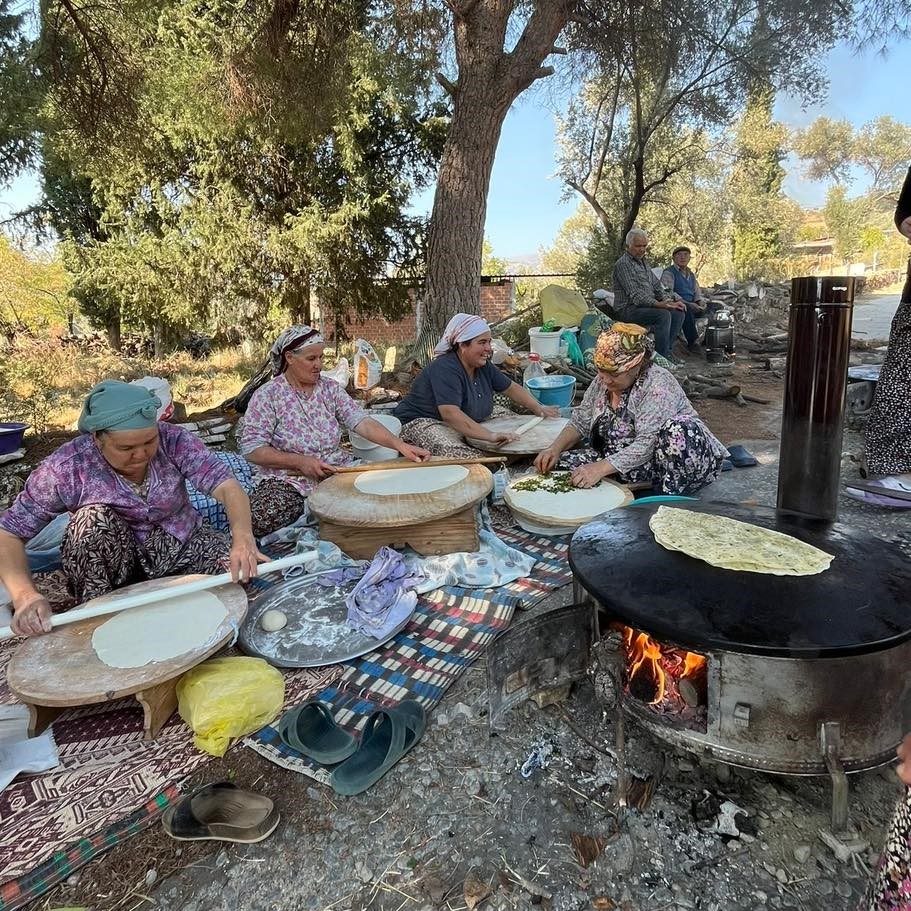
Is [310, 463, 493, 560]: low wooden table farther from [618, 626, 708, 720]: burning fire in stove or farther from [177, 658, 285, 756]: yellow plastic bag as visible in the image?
[618, 626, 708, 720]: burning fire in stove

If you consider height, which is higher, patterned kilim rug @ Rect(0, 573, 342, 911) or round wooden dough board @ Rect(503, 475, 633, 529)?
round wooden dough board @ Rect(503, 475, 633, 529)

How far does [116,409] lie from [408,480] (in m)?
1.34

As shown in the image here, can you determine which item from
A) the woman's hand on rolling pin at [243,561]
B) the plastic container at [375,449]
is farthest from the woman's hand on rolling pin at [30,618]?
the plastic container at [375,449]

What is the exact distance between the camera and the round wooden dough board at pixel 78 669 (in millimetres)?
1573

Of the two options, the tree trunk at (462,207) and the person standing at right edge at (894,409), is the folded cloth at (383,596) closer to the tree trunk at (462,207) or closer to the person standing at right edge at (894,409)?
the person standing at right edge at (894,409)

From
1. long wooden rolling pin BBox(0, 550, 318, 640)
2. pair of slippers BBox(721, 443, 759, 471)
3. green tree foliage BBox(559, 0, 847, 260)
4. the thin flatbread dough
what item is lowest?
pair of slippers BBox(721, 443, 759, 471)

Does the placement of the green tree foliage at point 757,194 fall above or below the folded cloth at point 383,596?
above

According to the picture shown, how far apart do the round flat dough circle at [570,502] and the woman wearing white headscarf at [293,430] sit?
635 mm

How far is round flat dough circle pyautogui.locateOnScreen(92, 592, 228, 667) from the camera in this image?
1.73m

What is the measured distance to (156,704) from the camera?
5.72 ft

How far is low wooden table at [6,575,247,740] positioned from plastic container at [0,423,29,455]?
3616mm

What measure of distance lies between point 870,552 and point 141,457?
94.4 inches

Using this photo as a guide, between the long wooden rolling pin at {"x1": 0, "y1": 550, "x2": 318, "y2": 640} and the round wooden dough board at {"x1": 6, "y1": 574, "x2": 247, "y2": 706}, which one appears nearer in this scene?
the round wooden dough board at {"x1": 6, "y1": 574, "x2": 247, "y2": 706}

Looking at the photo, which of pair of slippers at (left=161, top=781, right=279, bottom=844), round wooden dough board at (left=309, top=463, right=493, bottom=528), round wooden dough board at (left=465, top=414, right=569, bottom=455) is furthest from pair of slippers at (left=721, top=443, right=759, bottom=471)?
pair of slippers at (left=161, top=781, right=279, bottom=844)
